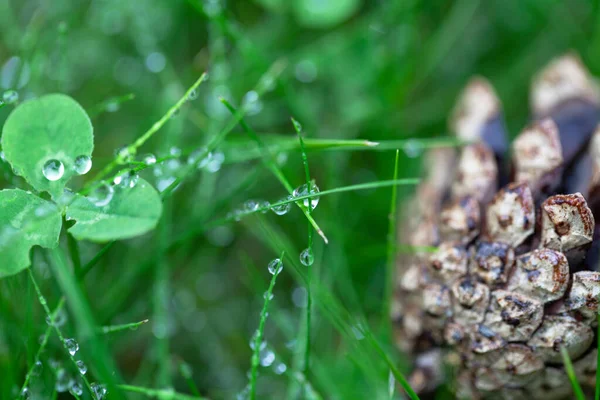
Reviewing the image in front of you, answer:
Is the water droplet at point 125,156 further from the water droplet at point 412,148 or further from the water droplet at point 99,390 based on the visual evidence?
the water droplet at point 412,148

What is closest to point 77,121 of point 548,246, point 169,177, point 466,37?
point 169,177

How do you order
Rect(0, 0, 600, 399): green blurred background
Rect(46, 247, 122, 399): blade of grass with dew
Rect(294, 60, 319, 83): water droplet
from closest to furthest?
Rect(46, 247, 122, 399): blade of grass with dew < Rect(0, 0, 600, 399): green blurred background < Rect(294, 60, 319, 83): water droplet

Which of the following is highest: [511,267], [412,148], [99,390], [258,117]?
[258,117]

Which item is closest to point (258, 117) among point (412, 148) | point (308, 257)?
point (412, 148)

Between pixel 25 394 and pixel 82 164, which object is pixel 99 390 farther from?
pixel 82 164

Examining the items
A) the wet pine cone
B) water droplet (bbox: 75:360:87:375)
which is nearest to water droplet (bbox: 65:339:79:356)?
water droplet (bbox: 75:360:87:375)

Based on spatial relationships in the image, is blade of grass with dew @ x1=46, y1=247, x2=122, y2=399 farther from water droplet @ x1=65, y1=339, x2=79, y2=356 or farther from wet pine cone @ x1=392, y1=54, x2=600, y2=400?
wet pine cone @ x1=392, y1=54, x2=600, y2=400

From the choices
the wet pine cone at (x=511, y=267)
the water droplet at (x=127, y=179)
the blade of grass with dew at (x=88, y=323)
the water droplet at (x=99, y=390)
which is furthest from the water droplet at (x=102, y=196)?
the wet pine cone at (x=511, y=267)
